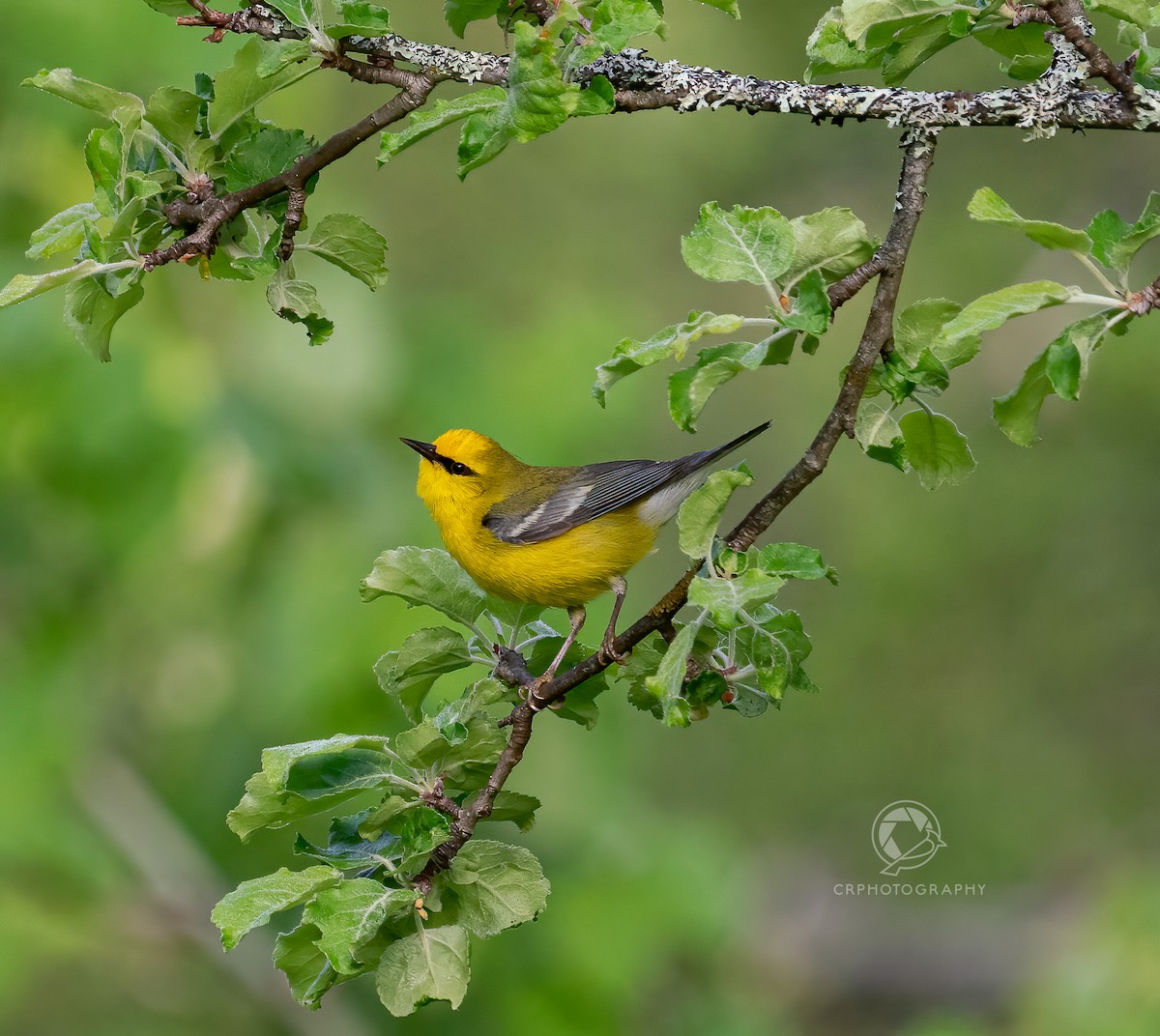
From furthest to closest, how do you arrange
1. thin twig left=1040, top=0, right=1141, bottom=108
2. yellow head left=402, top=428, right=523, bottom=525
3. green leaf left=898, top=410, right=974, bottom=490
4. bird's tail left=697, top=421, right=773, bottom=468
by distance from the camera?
yellow head left=402, top=428, right=523, bottom=525, bird's tail left=697, top=421, right=773, bottom=468, green leaf left=898, top=410, right=974, bottom=490, thin twig left=1040, top=0, right=1141, bottom=108

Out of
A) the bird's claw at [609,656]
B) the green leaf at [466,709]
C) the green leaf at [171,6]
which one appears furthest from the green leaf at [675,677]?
the green leaf at [171,6]

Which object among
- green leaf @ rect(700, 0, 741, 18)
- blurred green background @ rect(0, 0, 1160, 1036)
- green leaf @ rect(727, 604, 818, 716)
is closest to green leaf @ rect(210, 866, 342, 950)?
green leaf @ rect(727, 604, 818, 716)

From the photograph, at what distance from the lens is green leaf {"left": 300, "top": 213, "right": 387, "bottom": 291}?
2.45m

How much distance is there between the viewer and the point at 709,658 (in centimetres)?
232

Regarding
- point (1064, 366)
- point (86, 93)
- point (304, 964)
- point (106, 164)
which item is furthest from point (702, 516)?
point (86, 93)

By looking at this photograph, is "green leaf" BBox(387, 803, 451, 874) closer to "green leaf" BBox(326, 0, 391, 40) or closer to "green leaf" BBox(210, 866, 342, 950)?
"green leaf" BBox(210, 866, 342, 950)

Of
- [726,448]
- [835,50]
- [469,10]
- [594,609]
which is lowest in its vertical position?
[594,609]

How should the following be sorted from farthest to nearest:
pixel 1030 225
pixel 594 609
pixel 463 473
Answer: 1. pixel 594 609
2. pixel 463 473
3. pixel 1030 225

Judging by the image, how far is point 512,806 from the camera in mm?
2314

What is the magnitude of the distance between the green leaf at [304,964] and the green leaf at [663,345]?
1034 mm

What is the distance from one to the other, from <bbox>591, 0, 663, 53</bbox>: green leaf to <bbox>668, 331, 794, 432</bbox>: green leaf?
47 centimetres

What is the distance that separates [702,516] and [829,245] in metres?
0.46

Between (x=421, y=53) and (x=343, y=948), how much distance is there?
1.53 m

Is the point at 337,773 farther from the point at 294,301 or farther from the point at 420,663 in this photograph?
the point at 294,301
